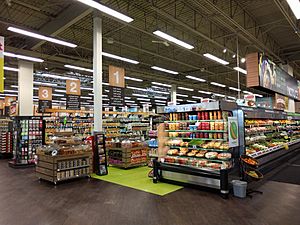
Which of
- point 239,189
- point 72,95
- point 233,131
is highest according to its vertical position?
point 72,95

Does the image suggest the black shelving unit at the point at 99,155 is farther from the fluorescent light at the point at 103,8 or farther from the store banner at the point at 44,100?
the store banner at the point at 44,100

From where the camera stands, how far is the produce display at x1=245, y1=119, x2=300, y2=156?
7.43 m

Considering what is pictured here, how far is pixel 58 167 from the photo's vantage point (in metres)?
6.66

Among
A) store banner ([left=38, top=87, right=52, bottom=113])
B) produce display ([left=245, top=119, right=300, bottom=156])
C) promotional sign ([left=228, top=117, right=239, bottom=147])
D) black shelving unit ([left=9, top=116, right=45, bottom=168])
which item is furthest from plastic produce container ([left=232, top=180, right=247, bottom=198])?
store banner ([left=38, top=87, right=52, bottom=113])

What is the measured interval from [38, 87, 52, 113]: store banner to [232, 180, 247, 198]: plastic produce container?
1035 cm

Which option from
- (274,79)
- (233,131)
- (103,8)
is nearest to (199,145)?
(233,131)

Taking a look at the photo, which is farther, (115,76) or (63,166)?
(115,76)

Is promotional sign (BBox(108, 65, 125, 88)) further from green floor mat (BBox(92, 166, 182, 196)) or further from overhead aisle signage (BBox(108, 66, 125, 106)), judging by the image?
green floor mat (BBox(92, 166, 182, 196))

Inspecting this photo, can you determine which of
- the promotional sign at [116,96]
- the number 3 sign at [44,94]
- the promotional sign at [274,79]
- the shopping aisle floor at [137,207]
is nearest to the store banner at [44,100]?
the number 3 sign at [44,94]

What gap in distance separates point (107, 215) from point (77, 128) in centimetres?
986

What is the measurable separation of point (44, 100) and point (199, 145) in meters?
9.46

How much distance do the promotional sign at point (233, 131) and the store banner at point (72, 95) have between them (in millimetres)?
8021

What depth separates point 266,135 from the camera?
30.2 feet

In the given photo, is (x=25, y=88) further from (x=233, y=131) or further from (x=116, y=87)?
(x=233, y=131)
